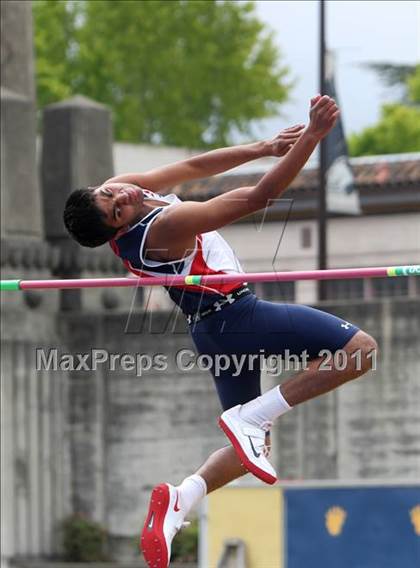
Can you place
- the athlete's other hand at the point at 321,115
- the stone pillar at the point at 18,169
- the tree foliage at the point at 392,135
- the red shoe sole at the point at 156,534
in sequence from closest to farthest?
the athlete's other hand at the point at 321,115
the red shoe sole at the point at 156,534
the stone pillar at the point at 18,169
the tree foliage at the point at 392,135

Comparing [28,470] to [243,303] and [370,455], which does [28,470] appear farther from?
[243,303]

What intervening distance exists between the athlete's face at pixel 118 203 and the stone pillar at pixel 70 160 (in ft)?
45.6

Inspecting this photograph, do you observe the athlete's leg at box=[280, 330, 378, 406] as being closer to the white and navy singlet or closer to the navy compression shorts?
the navy compression shorts

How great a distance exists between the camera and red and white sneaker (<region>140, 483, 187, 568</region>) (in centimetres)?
1122

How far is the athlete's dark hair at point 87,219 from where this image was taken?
10961mm

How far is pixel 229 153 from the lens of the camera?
37.5 ft

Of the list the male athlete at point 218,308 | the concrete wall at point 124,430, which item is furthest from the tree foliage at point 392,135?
the male athlete at point 218,308

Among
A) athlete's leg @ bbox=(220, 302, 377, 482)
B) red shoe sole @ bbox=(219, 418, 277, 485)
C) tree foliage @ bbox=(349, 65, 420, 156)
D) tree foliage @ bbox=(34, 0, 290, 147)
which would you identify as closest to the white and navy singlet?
athlete's leg @ bbox=(220, 302, 377, 482)

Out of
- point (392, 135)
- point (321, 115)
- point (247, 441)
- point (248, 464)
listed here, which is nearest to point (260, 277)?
point (247, 441)

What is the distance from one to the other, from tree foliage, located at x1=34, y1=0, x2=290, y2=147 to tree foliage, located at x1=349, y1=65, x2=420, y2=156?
6227mm

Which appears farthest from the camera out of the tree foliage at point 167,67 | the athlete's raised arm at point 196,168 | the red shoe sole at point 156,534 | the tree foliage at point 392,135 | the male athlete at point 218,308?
the tree foliage at point 392,135

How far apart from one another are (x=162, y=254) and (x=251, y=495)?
21.8ft

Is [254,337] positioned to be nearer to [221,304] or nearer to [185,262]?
[221,304]

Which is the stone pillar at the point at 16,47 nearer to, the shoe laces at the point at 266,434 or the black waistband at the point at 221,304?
the black waistband at the point at 221,304
